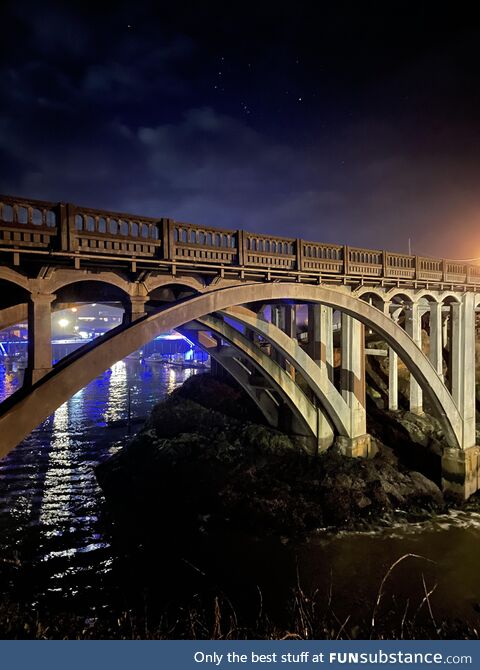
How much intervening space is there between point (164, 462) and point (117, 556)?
662 cm

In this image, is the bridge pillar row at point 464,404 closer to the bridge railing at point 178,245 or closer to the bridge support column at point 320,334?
the bridge railing at point 178,245

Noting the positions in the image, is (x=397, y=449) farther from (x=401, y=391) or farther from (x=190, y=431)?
(x=190, y=431)

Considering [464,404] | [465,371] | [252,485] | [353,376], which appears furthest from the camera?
[465,371]

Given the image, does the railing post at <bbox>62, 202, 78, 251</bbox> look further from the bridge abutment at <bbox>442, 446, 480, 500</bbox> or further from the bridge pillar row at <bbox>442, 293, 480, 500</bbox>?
the bridge abutment at <bbox>442, 446, 480, 500</bbox>

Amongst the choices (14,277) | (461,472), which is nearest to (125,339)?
(14,277)

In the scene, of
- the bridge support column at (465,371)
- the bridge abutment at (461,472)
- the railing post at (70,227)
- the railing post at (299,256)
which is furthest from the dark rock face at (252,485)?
the railing post at (70,227)

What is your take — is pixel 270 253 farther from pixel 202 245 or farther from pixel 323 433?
pixel 323 433

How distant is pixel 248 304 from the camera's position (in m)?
14.0

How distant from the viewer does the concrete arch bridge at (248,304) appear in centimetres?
737

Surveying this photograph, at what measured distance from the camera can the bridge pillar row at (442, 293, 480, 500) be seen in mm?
17734

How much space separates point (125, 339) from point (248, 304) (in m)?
6.60

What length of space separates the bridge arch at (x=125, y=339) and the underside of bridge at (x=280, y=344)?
0.08 ft

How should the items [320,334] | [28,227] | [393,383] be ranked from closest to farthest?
[28,227] < [320,334] < [393,383]

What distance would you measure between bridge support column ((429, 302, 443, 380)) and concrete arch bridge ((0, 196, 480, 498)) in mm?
54
